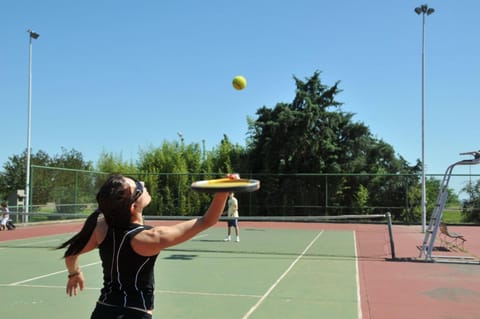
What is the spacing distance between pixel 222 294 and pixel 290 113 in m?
24.6

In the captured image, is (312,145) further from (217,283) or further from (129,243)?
(129,243)

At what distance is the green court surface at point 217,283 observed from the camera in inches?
250

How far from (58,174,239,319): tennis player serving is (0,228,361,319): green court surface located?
3.75 meters

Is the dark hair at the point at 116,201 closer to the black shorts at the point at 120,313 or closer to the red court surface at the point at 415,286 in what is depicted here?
the black shorts at the point at 120,313

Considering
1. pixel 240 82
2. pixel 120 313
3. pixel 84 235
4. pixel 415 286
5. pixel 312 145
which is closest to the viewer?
pixel 120 313

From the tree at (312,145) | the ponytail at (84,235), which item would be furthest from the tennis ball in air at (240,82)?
the tree at (312,145)

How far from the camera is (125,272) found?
8.20ft

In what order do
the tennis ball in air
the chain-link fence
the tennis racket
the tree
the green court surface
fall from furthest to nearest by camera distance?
the tree < the chain-link fence < the tennis ball in air < the green court surface < the tennis racket

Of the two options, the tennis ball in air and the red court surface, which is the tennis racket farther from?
the tennis ball in air

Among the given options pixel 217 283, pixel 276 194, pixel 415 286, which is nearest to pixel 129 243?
pixel 217 283

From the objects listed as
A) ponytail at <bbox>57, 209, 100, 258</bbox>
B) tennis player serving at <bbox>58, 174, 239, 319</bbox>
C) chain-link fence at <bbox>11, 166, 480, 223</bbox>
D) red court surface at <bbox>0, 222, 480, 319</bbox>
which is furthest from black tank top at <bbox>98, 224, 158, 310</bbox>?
chain-link fence at <bbox>11, 166, 480, 223</bbox>

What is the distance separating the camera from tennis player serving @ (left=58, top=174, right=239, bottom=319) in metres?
2.46

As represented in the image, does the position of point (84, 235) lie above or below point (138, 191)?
below

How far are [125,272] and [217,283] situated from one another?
593 cm
